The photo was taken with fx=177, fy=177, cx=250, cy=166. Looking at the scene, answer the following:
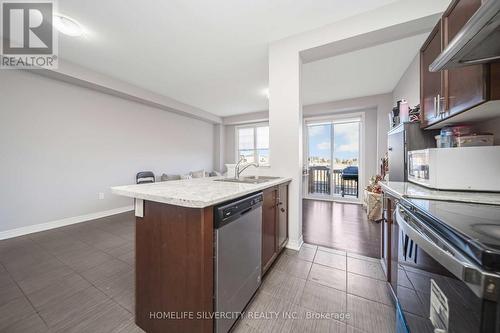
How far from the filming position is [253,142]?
6.44 m

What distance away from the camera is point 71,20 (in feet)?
6.62

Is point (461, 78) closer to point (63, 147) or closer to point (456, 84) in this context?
point (456, 84)

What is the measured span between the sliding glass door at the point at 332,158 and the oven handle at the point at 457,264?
4534mm

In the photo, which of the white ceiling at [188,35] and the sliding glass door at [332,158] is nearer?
the white ceiling at [188,35]

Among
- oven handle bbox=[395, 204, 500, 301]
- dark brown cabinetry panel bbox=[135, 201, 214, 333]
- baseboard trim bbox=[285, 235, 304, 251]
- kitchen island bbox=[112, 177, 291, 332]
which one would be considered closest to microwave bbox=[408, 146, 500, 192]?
oven handle bbox=[395, 204, 500, 301]

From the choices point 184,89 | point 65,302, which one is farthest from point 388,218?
point 184,89

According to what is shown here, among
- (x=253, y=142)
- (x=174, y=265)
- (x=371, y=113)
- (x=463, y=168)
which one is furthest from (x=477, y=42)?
(x=253, y=142)

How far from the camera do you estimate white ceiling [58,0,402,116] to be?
71.8 inches

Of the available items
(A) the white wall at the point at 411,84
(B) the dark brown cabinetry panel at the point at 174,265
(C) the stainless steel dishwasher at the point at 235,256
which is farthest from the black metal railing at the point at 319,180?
(B) the dark brown cabinetry panel at the point at 174,265

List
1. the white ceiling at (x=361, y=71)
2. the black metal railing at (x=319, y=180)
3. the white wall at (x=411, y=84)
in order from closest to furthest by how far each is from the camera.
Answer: the white ceiling at (x=361, y=71)
the white wall at (x=411, y=84)
the black metal railing at (x=319, y=180)

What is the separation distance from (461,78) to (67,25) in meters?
3.77

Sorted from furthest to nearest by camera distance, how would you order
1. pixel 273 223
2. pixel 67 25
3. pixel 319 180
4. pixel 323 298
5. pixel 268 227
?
1. pixel 319 180
2. pixel 67 25
3. pixel 273 223
4. pixel 268 227
5. pixel 323 298

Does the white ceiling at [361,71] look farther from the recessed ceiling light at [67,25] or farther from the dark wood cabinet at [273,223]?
the recessed ceiling light at [67,25]

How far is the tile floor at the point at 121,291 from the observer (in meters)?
1.24
